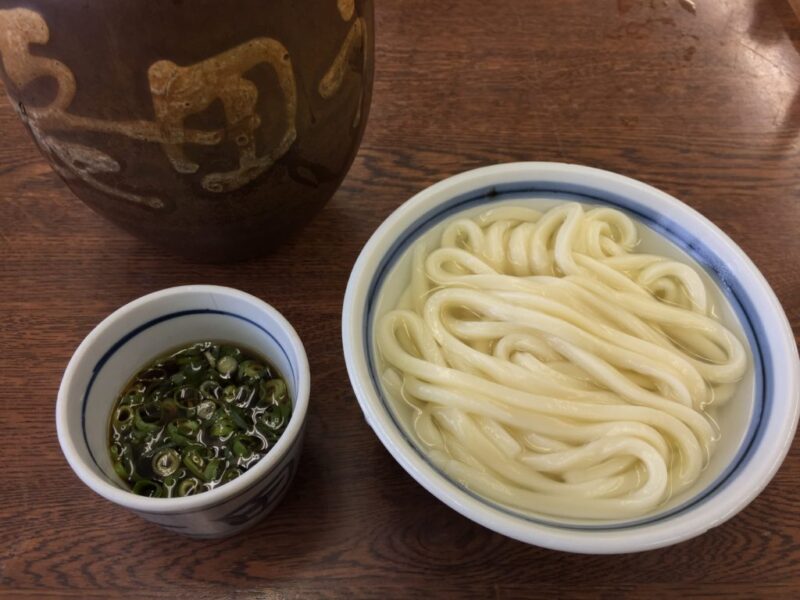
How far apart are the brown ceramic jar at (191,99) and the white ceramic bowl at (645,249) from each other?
0.17 metres

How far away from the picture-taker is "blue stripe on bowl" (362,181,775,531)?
700mm

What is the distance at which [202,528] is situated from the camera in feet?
2.41

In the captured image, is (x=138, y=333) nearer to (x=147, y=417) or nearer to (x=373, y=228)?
(x=147, y=417)

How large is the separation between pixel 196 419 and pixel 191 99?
0.40 metres

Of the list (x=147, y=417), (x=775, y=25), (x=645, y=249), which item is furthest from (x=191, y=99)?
(x=775, y=25)

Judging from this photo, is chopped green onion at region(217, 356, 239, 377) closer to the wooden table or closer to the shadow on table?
the wooden table

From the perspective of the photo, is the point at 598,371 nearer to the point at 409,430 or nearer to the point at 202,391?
the point at 409,430

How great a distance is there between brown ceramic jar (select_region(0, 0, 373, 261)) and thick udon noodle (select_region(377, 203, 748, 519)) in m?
0.25

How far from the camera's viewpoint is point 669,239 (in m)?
0.98

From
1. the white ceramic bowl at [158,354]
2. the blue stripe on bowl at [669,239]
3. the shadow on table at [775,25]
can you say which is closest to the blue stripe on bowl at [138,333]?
the white ceramic bowl at [158,354]

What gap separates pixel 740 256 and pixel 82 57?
86 centimetres

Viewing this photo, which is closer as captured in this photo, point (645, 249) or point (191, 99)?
point (191, 99)

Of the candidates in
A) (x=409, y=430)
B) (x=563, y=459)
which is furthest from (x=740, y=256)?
(x=409, y=430)

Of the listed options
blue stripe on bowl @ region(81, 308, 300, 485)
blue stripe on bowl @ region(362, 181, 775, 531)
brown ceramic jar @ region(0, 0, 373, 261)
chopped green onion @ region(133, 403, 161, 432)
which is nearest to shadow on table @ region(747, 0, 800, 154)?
blue stripe on bowl @ region(362, 181, 775, 531)
